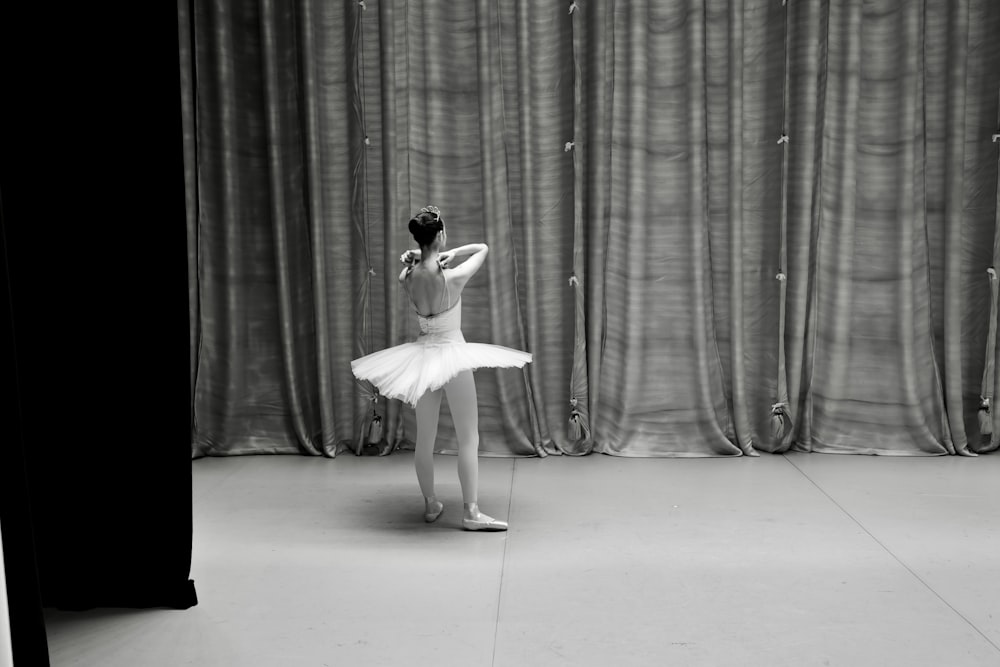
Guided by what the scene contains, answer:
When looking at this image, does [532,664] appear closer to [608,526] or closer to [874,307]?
[608,526]

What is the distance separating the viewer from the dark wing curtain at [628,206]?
479 centimetres

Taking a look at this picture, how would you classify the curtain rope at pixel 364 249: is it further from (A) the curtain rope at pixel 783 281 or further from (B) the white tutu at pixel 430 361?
(A) the curtain rope at pixel 783 281

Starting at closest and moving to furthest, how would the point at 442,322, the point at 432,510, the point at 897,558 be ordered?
the point at 897,558, the point at 442,322, the point at 432,510

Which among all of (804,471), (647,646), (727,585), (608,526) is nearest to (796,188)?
(804,471)

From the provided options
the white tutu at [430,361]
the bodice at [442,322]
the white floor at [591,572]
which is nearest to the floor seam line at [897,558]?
the white floor at [591,572]

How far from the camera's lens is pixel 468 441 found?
12.0 feet

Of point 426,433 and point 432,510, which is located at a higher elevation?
point 426,433

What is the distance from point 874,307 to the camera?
16.1 feet

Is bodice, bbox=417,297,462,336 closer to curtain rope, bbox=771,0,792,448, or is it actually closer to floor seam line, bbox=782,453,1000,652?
floor seam line, bbox=782,453,1000,652

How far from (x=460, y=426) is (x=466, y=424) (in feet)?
0.10

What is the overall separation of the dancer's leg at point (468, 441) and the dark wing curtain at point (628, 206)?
1263 mm

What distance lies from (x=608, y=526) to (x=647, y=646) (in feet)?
3.67

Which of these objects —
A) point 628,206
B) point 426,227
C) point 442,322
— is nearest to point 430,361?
point 442,322

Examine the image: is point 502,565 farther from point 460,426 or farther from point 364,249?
point 364,249
